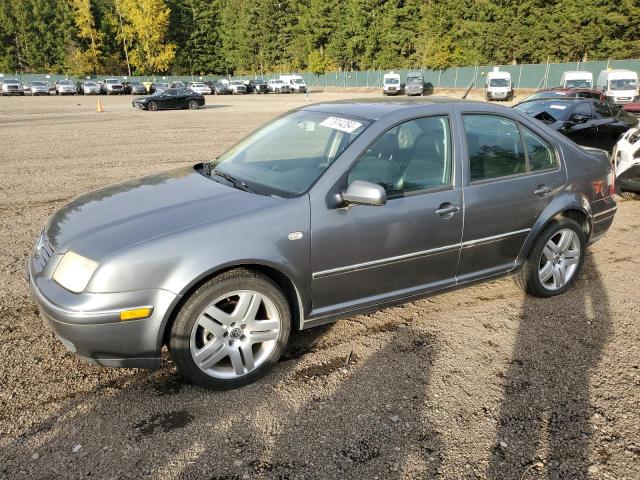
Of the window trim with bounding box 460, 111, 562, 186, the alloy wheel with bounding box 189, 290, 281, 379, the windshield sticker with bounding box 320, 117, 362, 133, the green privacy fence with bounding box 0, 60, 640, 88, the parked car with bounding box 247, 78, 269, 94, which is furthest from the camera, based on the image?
the parked car with bounding box 247, 78, 269, 94

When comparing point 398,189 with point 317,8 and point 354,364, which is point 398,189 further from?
point 317,8

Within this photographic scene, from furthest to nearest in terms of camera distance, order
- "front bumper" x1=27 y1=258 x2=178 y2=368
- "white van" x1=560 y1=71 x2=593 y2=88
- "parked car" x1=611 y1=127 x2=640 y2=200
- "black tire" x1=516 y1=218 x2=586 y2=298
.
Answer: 1. "white van" x1=560 y1=71 x2=593 y2=88
2. "parked car" x1=611 y1=127 x2=640 y2=200
3. "black tire" x1=516 y1=218 x2=586 y2=298
4. "front bumper" x1=27 y1=258 x2=178 y2=368

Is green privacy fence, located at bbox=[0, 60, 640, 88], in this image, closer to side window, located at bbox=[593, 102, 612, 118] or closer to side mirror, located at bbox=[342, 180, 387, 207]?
side window, located at bbox=[593, 102, 612, 118]

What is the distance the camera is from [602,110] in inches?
444

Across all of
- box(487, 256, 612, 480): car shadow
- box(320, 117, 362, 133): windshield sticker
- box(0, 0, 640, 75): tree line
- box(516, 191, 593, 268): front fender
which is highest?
box(0, 0, 640, 75): tree line

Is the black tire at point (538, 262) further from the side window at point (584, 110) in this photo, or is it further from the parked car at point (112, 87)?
the parked car at point (112, 87)

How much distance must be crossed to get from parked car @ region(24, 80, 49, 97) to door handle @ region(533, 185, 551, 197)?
5721 centimetres

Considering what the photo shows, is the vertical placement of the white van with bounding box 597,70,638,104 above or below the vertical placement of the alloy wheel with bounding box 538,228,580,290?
above

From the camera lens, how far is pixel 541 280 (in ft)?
14.3

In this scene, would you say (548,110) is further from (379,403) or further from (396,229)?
(379,403)

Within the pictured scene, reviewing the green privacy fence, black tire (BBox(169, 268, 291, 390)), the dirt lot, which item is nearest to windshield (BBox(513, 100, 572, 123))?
the dirt lot

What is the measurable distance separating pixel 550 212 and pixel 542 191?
20 centimetres

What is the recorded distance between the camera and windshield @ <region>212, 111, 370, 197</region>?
11.1 feet

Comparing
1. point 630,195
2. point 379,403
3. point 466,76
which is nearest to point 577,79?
point 466,76
